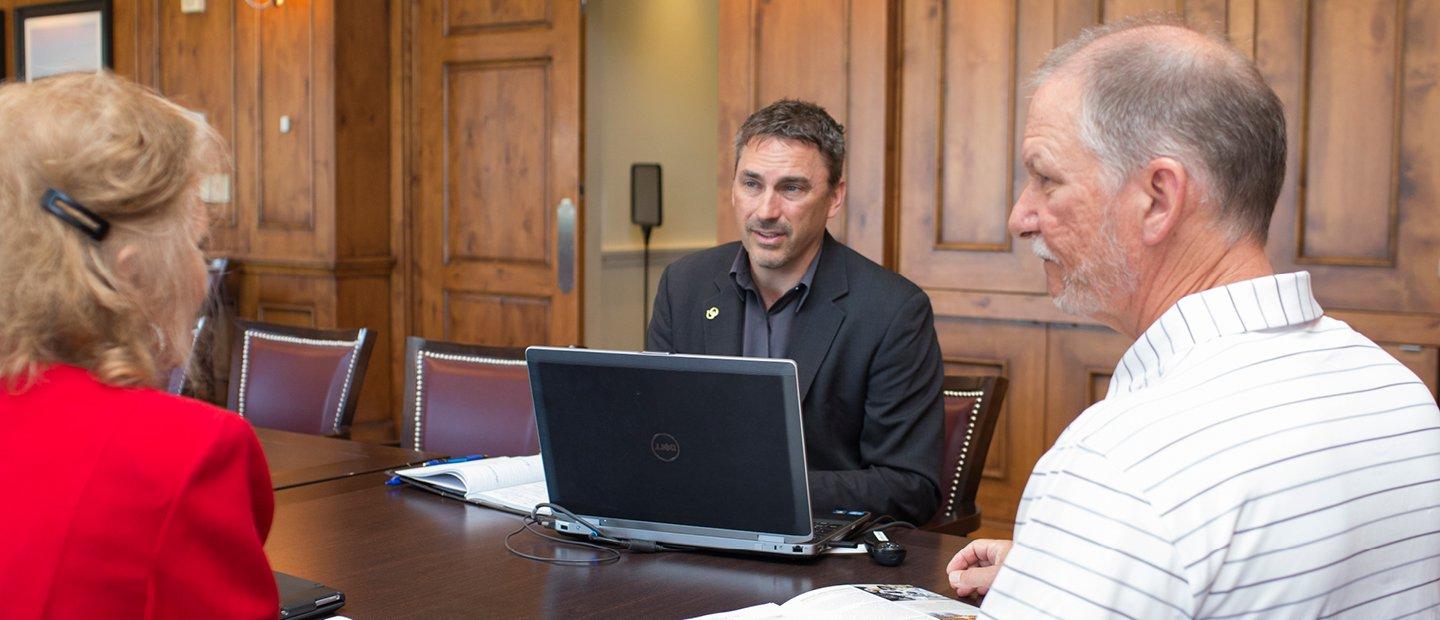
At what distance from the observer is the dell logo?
6.07ft

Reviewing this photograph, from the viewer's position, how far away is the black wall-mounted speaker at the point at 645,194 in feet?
23.6

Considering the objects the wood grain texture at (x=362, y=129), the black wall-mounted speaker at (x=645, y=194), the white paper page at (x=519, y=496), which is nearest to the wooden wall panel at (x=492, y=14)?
the wood grain texture at (x=362, y=129)

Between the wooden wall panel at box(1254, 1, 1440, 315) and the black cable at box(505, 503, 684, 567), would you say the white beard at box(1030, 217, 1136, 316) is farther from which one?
the wooden wall panel at box(1254, 1, 1440, 315)

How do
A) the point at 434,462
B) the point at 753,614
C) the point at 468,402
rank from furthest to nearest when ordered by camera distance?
the point at 468,402 → the point at 434,462 → the point at 753,614

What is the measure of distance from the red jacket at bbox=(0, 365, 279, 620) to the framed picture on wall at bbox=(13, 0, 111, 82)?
6719mm

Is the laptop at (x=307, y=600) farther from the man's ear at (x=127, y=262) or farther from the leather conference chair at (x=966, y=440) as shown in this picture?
the leather conference chair at (x=966, y=440)

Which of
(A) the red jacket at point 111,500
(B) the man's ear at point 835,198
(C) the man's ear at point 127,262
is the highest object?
(B) the man's ear at point 835,198

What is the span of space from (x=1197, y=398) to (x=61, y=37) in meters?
7.71

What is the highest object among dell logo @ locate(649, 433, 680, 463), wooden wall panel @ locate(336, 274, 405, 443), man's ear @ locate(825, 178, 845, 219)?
man's ear @ locate(825, 178, 845, 219)

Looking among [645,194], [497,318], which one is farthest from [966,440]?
[645,194]

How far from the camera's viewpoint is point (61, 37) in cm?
748

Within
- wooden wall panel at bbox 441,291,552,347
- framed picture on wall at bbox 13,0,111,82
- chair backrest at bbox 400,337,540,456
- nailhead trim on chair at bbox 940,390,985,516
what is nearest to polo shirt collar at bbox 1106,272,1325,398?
nailhead trim on chair at bbox 940,390,985,516

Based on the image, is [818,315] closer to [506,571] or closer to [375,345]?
[506,571]

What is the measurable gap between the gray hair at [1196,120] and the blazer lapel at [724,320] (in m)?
1.54
